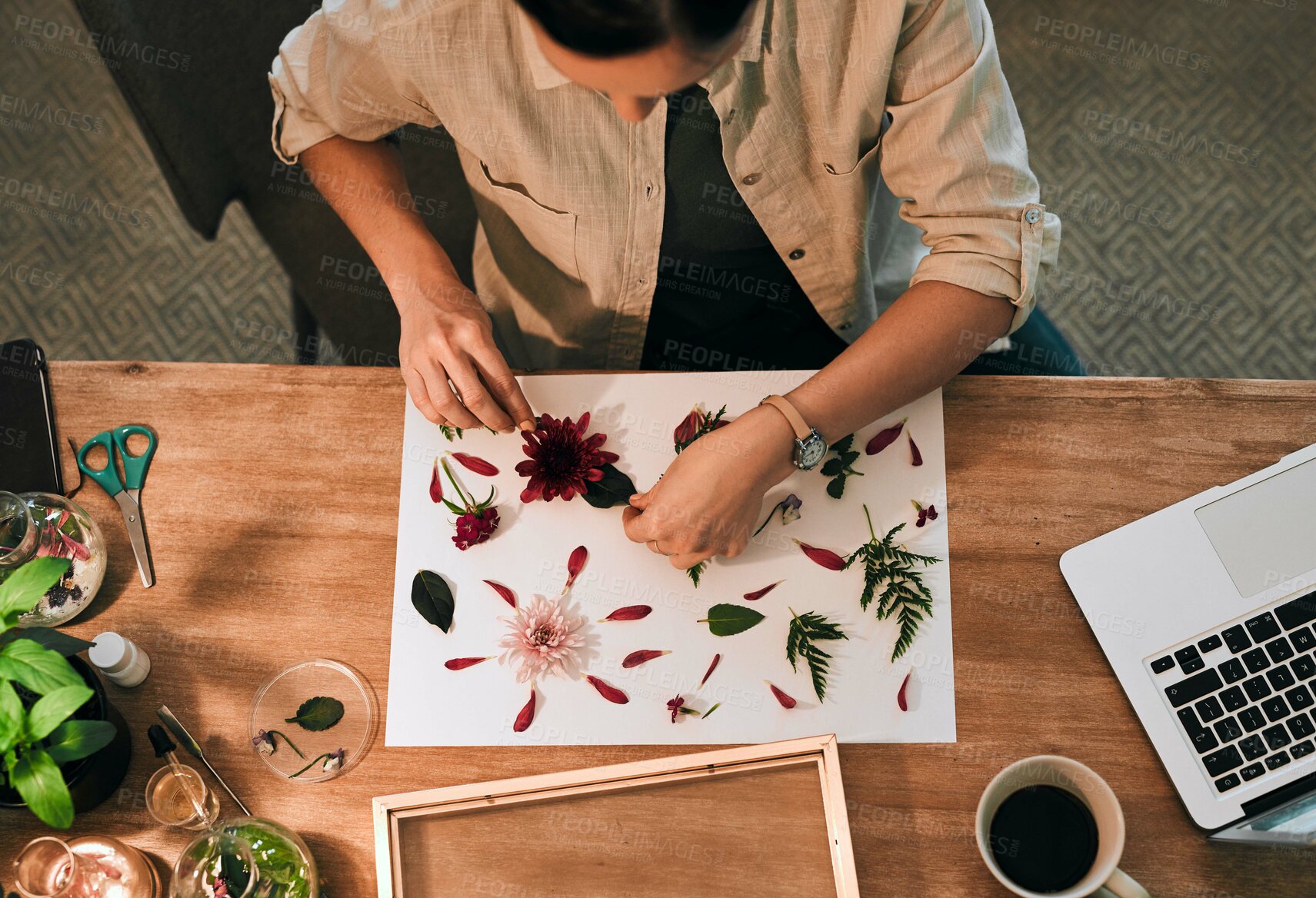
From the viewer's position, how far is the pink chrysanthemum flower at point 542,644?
821 millimetres

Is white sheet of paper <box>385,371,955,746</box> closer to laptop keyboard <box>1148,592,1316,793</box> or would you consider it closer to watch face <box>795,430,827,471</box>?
watch face <box>795,430,827,471</box>

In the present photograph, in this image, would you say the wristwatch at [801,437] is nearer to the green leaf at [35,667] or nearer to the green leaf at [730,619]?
the green leaf at [730,619]

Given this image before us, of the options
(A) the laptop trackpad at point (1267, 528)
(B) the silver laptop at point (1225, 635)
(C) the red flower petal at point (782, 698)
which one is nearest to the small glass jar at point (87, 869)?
(C) the red flower petal at point (782, 698)

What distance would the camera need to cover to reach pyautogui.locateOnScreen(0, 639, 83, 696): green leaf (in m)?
0.63

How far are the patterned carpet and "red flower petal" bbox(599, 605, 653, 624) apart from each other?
118 cm

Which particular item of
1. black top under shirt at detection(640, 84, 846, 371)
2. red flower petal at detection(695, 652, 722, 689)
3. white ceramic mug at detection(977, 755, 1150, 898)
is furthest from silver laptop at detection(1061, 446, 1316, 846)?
black top under shirt at detection(640, 84, 846, 371)

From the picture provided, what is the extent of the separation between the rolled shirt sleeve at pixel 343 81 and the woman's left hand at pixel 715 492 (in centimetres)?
44

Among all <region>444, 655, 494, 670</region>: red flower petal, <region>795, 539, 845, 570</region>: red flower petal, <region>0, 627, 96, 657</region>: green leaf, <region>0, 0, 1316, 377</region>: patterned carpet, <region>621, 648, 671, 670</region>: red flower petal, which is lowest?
<region>0, 0, 1316, 377</region>: patterned carpet

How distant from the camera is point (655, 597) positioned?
2.75 feet

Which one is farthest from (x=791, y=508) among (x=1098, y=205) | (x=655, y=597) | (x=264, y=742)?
(x=1098, y=205)

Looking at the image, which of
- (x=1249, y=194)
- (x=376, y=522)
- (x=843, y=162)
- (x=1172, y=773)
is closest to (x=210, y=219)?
(x=376, y=522)

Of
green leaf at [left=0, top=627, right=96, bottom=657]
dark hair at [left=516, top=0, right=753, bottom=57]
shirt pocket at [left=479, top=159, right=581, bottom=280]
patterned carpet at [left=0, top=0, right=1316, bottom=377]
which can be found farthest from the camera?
patterned carpet at [left=0, top=0, right=1316, bottom=377]

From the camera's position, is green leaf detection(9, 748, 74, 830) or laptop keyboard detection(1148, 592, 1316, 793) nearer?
green leaf detection(9, 748, 74, 830)

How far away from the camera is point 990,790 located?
2.30ft
